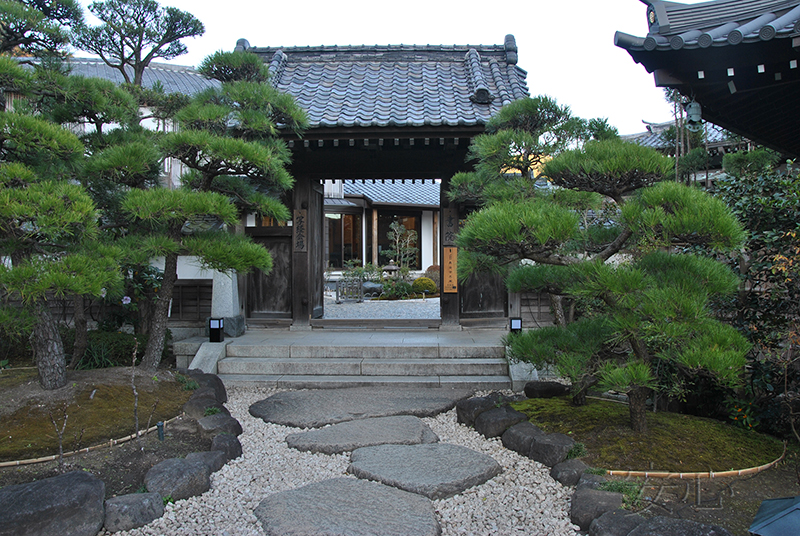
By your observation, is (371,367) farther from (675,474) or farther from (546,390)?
(675,474)

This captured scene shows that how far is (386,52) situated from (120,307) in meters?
6.30

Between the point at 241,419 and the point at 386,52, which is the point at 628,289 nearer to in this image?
the point at 241,419

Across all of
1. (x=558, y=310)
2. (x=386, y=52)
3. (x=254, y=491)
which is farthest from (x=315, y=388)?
(x=386, y=52)

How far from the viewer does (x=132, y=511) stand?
2.89m

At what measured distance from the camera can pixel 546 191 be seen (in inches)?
189

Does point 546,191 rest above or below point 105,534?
above

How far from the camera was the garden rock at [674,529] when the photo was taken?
2.42 meters

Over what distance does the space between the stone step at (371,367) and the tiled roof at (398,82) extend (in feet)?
10.0

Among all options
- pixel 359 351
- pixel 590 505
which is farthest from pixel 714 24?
pixel 359 351

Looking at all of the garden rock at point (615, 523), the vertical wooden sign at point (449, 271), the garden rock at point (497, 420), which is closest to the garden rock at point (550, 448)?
the garden rock at point (497, 420)

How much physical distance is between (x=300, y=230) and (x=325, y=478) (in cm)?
494

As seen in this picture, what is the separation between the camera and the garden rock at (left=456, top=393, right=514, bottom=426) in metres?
4.70

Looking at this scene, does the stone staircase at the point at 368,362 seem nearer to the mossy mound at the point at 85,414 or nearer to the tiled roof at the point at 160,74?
the mossy mound at the point at 85,414

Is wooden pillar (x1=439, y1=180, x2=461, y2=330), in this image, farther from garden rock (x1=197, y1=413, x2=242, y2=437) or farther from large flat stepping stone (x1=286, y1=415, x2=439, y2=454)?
garden rock (x1=197, y1=413, x2=242, y2=437)
